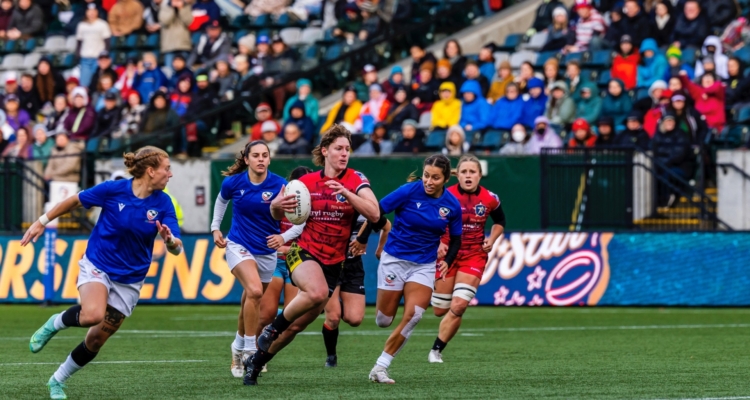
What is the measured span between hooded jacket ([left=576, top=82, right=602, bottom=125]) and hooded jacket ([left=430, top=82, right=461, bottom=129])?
218 centimetres

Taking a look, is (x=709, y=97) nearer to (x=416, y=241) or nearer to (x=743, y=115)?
(x=743, y=115)

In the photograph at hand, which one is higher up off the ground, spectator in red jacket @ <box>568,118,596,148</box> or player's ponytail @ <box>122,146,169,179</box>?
spectator in red jacket @ <box>568,118,596,148</box>

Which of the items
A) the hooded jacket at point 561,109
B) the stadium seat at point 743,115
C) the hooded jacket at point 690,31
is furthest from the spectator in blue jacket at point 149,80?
the stadium seat at point 743,115

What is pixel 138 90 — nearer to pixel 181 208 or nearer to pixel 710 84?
pixel 181 208

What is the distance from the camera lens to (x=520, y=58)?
25.9 meters

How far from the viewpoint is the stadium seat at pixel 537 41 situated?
26.2 metres

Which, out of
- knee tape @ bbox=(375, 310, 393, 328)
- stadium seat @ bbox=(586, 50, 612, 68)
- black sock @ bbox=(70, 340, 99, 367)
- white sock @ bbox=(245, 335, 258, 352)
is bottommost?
white sock @ bbox=(245, 335, 258, 352)

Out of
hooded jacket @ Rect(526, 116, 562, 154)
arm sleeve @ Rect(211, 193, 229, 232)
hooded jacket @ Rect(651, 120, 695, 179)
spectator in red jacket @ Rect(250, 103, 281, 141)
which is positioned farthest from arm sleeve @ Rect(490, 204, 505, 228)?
spectator in red jacket @ Rect(250, 103, 281, 141)

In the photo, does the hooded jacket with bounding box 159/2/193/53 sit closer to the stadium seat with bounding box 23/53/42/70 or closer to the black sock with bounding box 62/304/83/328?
the stadium seat with bounding box 23/53/42/70

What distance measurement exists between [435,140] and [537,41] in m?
4.06

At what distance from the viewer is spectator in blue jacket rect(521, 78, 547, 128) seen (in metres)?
23.3

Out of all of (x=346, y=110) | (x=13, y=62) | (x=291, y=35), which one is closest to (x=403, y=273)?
(x=346, y=110)

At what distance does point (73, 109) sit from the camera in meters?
27.9

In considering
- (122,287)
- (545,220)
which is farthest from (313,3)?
(122,287)
